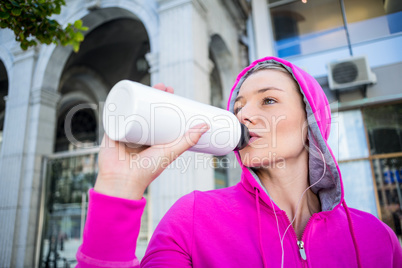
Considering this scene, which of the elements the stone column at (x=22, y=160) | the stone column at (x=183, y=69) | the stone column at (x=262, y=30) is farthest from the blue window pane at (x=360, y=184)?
the stone column at (x=22, y=160)

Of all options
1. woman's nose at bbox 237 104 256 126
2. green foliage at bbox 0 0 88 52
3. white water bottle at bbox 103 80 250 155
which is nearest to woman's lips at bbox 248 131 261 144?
woman's nose at bbox 237 104 256 126

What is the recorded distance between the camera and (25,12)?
2.75m

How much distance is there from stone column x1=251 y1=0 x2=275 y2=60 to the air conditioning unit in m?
1.33

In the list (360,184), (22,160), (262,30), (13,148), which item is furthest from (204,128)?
(13,148)

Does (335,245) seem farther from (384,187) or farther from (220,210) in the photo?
(384,187)

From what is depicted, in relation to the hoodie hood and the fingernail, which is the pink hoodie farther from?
the fingernail

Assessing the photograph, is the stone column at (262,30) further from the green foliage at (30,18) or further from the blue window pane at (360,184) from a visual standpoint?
the green foliage at (30,18)

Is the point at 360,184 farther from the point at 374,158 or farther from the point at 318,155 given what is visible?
the point at 318,155

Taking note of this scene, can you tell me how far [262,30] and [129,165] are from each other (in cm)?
608

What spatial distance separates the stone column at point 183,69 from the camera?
13.6 feet

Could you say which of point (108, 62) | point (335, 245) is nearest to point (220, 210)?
point (335, 245)

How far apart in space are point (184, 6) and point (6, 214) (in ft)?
18.7

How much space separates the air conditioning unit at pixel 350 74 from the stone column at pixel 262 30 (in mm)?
1328

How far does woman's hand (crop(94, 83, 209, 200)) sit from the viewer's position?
0.79 metres
